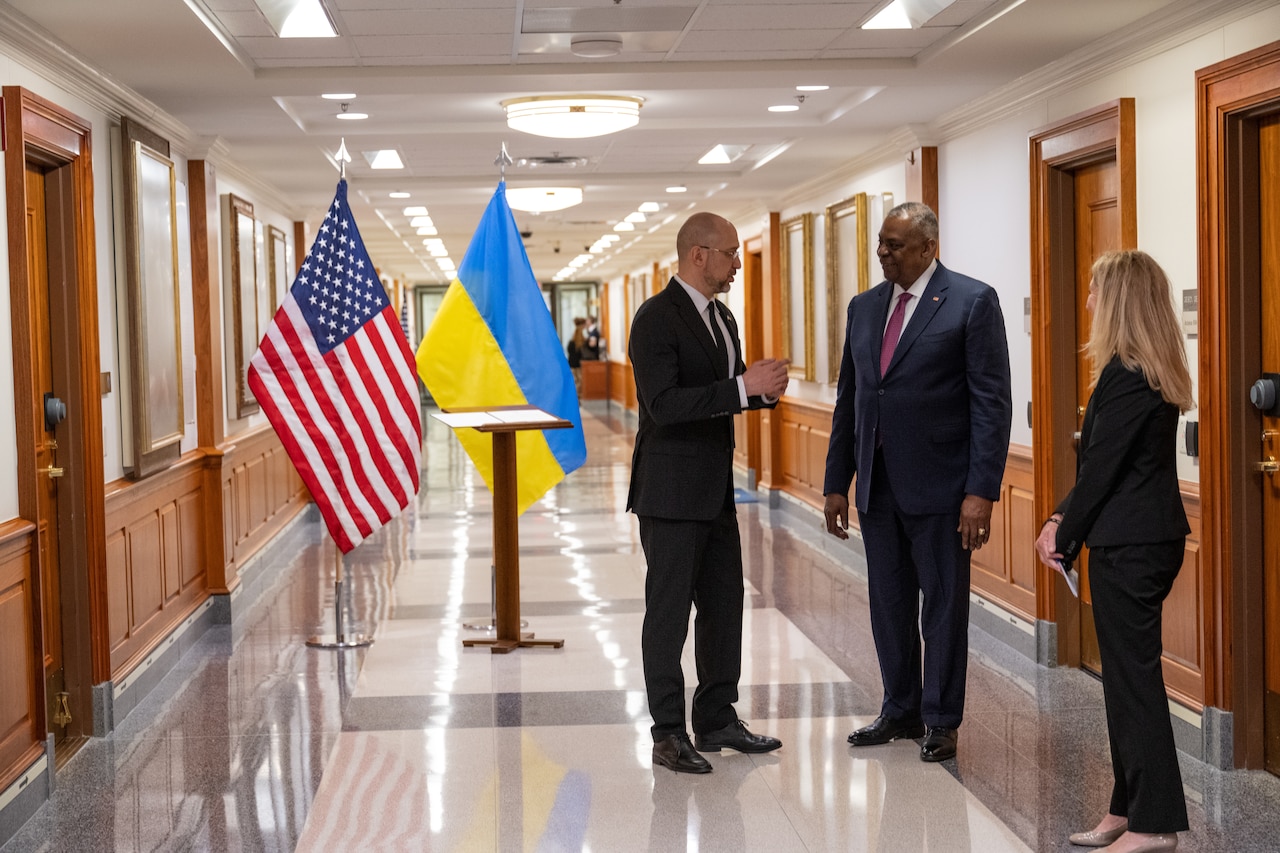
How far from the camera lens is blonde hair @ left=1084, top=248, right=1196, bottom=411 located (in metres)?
3.32

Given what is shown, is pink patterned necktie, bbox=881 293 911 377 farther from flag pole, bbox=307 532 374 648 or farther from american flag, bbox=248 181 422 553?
flag pole, bbox=307 532 374 648

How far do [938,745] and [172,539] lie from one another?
3.93 metres

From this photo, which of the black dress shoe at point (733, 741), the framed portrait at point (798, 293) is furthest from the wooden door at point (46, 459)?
the framed portrait at point (798, 293)

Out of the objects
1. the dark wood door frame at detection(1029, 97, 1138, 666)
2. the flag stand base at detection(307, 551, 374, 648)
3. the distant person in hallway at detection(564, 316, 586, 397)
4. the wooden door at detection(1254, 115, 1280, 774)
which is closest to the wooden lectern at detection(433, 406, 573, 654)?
the flag stand base at detection(307, 551, 374, 648)

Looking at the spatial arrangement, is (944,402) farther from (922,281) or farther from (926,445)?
(922,281)

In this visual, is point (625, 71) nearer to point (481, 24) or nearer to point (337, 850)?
point (481, 24)

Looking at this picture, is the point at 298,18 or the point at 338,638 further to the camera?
the point at 338,638

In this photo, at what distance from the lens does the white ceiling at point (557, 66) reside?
15.6 ft

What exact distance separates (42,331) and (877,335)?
2998mm

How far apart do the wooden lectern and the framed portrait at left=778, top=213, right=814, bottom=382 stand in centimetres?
463

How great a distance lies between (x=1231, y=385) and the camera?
14.4ft

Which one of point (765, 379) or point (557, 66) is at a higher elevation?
point (557, 66)

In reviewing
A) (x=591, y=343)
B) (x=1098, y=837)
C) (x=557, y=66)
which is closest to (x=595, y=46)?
(x=557, y=66)

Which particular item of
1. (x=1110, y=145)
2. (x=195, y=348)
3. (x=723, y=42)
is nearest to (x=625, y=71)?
(x=723, y=42)
